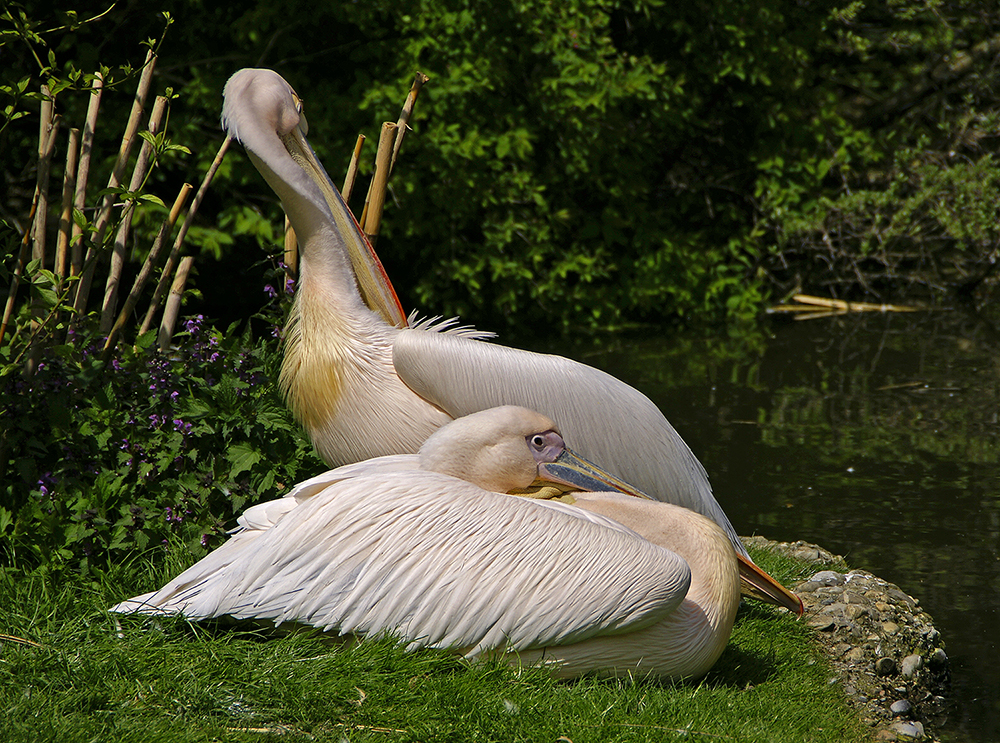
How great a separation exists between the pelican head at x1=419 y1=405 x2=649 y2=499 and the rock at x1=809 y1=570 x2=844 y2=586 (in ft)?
4.17

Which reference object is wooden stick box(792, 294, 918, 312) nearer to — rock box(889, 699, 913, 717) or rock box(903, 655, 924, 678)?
rock box(903, 655, 924, 678)

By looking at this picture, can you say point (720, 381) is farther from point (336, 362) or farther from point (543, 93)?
point (336, 362)

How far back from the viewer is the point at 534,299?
921cm

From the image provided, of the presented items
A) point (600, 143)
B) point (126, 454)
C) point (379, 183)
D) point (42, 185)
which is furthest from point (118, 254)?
point (600, 143)

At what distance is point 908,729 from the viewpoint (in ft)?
9.97

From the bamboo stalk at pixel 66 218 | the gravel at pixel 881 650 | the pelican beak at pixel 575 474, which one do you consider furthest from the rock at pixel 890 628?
the bamboo stalk at pixel 66 218

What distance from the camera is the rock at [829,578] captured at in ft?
12.8

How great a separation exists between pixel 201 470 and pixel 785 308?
279 inches

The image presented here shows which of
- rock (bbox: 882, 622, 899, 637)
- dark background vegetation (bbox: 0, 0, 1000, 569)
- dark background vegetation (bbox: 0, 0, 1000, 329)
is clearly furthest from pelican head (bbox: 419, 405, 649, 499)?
dark background vegetation (bbox: 0, 0, 1000, 329)

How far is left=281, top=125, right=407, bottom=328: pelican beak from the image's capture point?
369 cm

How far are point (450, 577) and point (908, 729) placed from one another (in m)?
1.36

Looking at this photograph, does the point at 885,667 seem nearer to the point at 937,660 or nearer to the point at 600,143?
the point at 937,660

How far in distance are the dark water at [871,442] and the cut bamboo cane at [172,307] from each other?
253cm

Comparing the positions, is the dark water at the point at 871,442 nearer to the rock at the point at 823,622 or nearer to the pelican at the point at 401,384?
the rock at the point at 823,622
